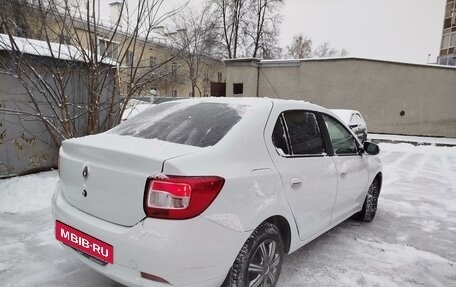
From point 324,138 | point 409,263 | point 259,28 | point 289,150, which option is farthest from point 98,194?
point 259,28

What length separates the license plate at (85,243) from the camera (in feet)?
6.33

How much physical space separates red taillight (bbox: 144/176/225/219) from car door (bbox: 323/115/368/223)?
1743 millimetres

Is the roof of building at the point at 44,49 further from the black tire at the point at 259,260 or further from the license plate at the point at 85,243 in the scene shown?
the black tire at the point at 259,260

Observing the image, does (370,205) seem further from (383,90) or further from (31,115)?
(383,90)

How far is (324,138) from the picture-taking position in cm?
304

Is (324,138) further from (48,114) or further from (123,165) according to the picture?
(48,114)

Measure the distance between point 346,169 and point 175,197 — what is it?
2.13 m

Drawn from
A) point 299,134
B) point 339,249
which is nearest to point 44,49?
point 299,134

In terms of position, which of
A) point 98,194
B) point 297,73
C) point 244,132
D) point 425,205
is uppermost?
point 297,73

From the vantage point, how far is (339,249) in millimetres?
3404

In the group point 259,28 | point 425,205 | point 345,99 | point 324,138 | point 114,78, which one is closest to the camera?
point 324,138

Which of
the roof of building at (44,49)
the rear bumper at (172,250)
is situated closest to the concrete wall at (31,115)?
the roof of building at (44,49)

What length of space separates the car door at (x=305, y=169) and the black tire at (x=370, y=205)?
4.05ft

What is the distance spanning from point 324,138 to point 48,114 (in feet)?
15.7
